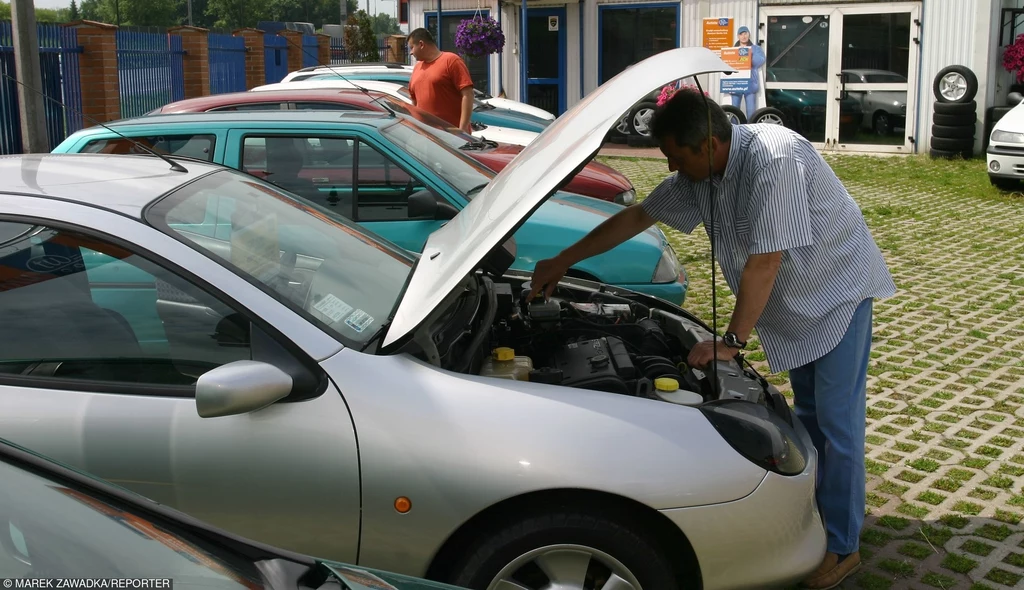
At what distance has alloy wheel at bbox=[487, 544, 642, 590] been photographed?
111 inches

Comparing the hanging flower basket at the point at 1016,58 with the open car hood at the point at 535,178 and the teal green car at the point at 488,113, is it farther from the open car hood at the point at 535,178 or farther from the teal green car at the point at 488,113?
the open car hood at the point at 535,178

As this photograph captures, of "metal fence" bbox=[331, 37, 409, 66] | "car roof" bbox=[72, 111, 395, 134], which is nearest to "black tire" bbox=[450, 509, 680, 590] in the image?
"car roof" bbox=[72, 111, 395, 134]

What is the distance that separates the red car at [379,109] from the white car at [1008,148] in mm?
5969

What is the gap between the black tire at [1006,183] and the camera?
41.5ft

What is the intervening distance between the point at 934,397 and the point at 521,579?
359 cm

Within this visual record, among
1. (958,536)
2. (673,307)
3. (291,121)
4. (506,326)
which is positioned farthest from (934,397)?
(291,121)

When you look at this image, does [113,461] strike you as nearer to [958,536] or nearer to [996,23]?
[958,536]

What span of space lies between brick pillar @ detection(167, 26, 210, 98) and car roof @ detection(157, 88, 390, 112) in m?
9.36

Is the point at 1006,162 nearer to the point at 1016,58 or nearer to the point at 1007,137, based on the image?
the point at 1007,137

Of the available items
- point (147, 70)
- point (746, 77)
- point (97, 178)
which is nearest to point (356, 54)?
point (147, 70)

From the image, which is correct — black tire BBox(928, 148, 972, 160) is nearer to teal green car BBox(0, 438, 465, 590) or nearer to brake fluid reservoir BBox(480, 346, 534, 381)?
brake fluid reservoir BBox(480, 346, 534, 381)

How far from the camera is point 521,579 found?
9.47 feet

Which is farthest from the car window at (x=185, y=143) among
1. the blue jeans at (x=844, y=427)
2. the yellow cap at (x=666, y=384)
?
the blue jeans at (x=844, y=427)

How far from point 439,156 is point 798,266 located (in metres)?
3.41
